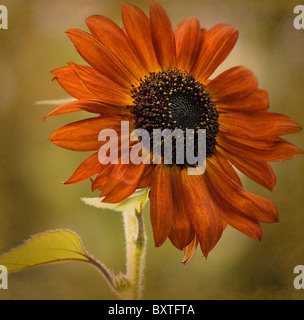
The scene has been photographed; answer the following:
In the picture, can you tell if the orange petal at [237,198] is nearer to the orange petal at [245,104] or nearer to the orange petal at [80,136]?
the orange petal at [245,104]

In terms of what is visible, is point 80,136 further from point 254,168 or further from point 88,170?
point 254,168

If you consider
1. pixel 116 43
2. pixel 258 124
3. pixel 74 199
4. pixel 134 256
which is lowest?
pixel 134 256

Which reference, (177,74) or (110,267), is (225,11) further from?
(110,267)

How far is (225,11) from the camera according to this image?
2.73ft

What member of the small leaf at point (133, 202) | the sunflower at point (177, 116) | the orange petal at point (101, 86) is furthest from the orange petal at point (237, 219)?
the orange petal at point (101, 86)

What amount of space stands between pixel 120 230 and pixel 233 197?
0.23 metres

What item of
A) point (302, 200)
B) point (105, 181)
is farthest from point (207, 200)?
point (302, 200)

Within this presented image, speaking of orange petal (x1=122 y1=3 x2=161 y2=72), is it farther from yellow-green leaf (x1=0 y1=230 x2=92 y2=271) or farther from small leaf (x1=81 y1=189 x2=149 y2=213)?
yellow-green leaf (x1=0 y1=230 x2=92 y2=271)

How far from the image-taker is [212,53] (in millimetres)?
730

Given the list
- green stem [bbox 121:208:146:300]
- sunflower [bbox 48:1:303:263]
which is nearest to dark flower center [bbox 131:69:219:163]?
sunflower [bbox 48:1:303:263]

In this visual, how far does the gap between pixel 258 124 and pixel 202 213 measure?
0.64 ft

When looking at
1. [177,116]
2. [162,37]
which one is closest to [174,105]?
[177,116]

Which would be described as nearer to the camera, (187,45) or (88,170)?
(88,170)

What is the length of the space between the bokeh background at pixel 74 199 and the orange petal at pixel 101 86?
0.54 ft
